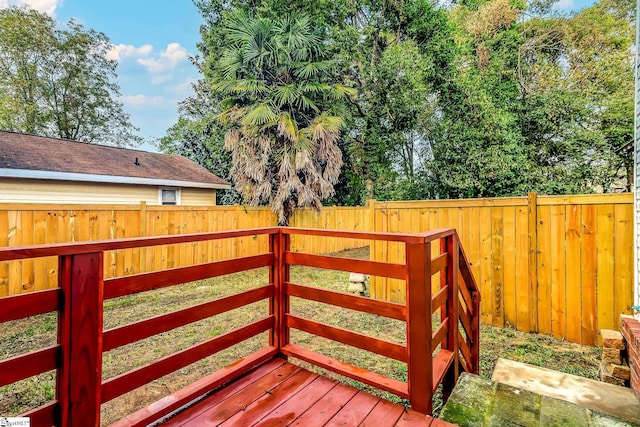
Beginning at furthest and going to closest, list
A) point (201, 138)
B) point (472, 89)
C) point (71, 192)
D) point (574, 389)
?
point (201, 138), point (472, 89), point (71, 192), point (574, 389)

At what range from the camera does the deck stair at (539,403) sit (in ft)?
5.32

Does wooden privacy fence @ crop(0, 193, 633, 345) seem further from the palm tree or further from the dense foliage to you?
the dense foliage

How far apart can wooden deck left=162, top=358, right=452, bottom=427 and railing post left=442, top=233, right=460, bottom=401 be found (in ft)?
1.78

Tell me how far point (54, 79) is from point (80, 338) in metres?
17.6

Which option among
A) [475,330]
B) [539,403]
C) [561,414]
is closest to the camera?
[561,414]

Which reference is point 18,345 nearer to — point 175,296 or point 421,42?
point 175,296

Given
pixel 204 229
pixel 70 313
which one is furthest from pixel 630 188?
pixel 70 313

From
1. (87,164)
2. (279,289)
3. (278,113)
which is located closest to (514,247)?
(279,289)

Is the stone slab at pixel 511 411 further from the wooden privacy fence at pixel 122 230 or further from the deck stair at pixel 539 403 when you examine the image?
Result: the wooden privacy fence at pixel 122 230

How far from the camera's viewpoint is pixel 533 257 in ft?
11.6

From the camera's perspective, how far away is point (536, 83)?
364 inches

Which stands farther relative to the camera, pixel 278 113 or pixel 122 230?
pixel 278 113

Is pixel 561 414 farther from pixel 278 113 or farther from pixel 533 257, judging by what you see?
pixel 278 113

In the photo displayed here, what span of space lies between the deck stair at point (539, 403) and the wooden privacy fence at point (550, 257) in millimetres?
1260
